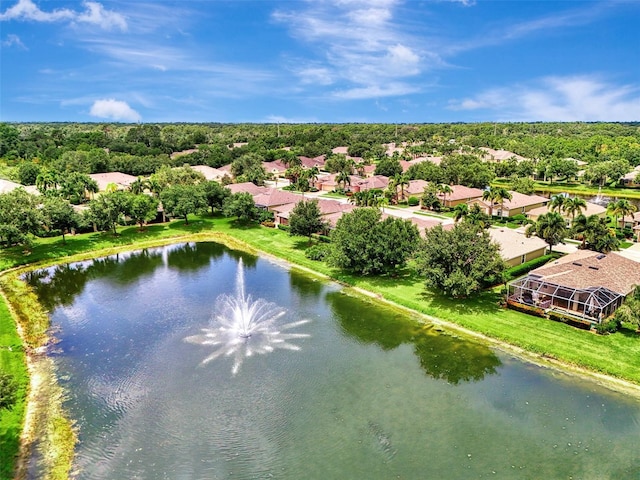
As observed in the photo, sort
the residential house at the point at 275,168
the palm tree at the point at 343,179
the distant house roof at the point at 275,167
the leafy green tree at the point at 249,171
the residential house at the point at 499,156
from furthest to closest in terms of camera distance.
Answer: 1. the residential house at the point at 499,156
2. the distant house roof at the point at 275,167
3. the residential house at the point at 275,168
4. the leafy green tree at the point at 249,171
5. the palm tree at the point at 343,179

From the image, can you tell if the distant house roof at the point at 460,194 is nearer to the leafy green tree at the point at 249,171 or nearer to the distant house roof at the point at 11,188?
the leafy green tree at the point at 249,171

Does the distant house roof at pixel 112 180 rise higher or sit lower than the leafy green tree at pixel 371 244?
higher

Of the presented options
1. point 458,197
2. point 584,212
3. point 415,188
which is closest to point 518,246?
point 584,212

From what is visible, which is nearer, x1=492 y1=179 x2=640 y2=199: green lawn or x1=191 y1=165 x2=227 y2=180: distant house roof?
x1=492 y1=179 x2=640 y2=199: green lawn

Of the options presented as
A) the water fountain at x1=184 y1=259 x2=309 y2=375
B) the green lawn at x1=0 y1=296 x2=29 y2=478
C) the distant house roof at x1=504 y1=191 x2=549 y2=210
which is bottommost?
the green lawn at x1=0 y1=296 x2=29 y2=478

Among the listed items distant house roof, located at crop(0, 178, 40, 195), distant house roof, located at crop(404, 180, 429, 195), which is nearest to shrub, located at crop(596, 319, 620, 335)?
distant house roof, located at crop(404, 180, 429, 195)

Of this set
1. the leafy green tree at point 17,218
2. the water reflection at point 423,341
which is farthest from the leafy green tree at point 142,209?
the water reflection at point 423,341

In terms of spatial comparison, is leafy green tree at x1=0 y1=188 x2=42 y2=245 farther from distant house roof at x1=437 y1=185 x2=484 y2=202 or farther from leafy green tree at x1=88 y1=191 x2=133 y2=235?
distant house roof at x1=437 y1=185 x2=484 y2=202
